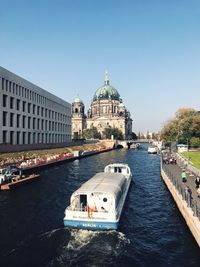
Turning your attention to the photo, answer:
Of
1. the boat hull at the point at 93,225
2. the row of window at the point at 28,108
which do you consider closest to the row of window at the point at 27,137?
the row of window at the point at 28,108

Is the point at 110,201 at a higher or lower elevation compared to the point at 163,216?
higher

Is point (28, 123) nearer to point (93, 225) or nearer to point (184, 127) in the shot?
point (184, 127)

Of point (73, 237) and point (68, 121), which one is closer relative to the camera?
point (73, 237)

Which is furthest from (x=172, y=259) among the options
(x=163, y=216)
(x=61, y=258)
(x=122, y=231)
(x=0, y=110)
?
(x=0, y=110)

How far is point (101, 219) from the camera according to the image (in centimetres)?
2673

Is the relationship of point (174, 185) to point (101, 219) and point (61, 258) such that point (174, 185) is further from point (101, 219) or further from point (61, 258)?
point (61, 258)

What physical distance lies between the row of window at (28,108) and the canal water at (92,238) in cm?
5110

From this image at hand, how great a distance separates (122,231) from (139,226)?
2.72 meters

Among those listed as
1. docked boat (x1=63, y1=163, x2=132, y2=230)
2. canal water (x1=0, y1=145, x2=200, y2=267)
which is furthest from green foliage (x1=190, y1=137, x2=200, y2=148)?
docked boat (x1=63, y1=163, x2=132, y2=230)

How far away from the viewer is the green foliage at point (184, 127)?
12233 centimetres

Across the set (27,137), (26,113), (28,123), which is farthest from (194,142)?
(26,113)

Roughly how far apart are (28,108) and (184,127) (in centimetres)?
6403

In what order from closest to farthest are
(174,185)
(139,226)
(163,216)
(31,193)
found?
1. (139,226)
2. (163,216)
3. (174,185)
4. (31,193)

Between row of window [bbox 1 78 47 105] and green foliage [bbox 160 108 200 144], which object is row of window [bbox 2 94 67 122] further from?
green foliage [bbox 160 108 200 144]
